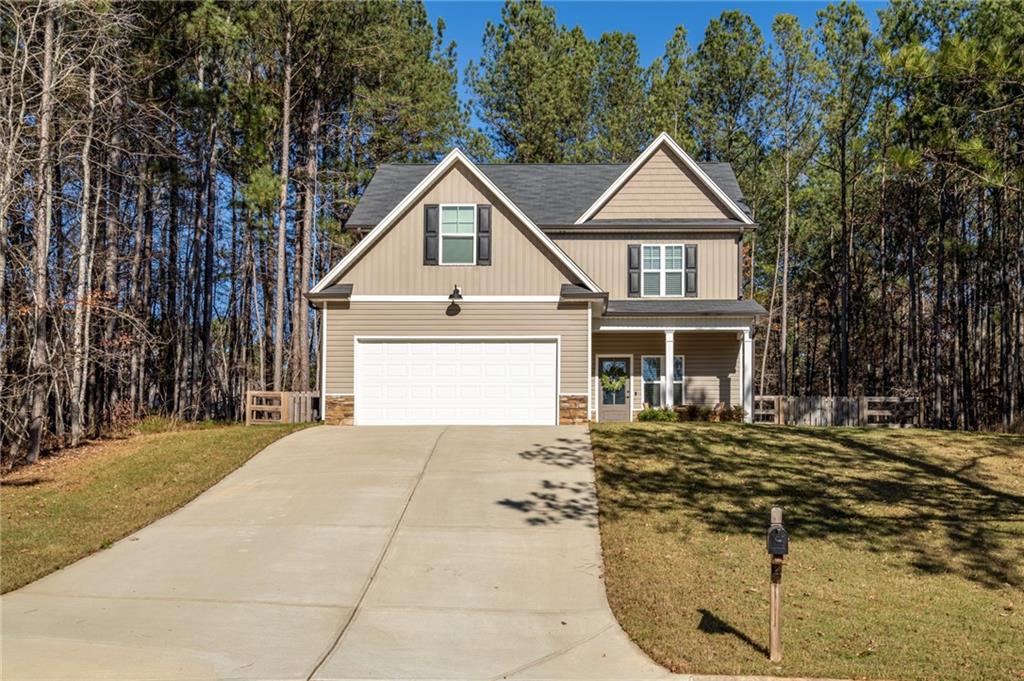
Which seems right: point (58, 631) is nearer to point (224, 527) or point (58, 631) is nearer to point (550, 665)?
point (224, 527)

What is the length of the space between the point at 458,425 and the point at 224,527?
781 centimetres

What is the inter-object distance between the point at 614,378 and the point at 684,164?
6.57 m

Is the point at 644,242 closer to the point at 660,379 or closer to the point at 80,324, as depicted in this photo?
the point at 660,379

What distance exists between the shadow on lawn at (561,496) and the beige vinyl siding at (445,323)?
4100 millimetres

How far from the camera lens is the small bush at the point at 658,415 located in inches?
789

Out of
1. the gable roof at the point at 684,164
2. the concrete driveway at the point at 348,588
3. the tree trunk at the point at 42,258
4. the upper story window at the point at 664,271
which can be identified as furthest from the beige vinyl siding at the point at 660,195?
the tree trunk at the point at 42,258

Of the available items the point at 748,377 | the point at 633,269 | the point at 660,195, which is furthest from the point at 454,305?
the point at 748,377

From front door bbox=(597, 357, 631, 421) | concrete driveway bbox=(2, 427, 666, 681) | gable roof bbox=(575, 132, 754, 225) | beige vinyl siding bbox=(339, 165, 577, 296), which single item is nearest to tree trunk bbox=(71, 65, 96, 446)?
beige vinyl siding bbox=(339, 165, 577, 296)

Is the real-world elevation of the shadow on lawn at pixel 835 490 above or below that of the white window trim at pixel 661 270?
below

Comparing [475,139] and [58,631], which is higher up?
[475,139]

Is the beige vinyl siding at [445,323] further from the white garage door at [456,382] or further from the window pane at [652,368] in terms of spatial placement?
the window pane at [652,368]

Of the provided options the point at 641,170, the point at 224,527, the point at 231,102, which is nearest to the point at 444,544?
the point at 224,527

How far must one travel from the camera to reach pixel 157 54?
74.4 feet

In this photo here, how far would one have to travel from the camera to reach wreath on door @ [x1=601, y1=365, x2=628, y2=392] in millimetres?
21969
